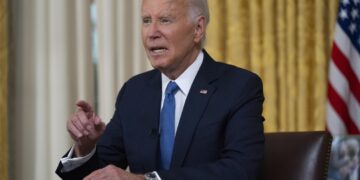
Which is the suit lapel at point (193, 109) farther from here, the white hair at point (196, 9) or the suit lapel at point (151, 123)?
the white hair at point (196, 9)

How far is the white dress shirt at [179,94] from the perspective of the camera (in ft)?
6.79

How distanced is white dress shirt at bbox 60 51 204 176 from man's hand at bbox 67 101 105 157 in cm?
7

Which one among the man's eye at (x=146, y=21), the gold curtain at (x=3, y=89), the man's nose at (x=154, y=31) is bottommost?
the gold curtain at (x=3, y=89)

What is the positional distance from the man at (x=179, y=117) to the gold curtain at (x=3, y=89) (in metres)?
1.78

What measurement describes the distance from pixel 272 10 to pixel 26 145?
1.99 metres

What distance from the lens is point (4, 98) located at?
385 cm

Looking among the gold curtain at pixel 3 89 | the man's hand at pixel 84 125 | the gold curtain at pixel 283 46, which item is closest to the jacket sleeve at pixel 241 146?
the man's hand at pixel 84 125

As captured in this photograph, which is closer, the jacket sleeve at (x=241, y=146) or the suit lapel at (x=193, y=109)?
the jacket sleeve at (x=241, y=146)

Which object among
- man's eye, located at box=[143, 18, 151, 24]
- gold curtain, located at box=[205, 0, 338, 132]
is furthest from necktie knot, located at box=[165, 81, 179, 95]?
Answer: gold curtain, located at box=[205, 0, 338, 132]

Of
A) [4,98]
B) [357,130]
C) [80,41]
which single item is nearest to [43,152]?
[4,98]

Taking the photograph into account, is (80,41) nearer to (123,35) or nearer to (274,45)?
(123,35)

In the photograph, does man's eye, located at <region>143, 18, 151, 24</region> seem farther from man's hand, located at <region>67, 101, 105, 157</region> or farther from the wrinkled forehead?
man's hand, located at <region>67, 101, 105, 157</region>

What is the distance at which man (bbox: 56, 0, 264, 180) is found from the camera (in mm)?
1964

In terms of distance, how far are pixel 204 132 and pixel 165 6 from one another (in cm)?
47
